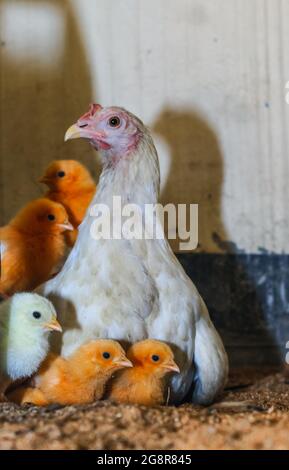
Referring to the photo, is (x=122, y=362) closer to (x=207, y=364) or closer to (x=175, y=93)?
(x=207, y=364)

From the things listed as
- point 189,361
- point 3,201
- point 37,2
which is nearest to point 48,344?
point 189,361

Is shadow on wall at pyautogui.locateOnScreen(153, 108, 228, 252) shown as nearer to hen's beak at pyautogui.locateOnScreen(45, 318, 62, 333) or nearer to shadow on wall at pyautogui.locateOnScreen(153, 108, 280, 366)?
shadow on wall at pyautogui.locateOnScreen(153, 108, 280, 366)

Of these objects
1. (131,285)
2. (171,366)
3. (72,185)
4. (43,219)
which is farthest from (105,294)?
(72,185)

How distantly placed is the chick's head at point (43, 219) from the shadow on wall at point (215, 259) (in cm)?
72

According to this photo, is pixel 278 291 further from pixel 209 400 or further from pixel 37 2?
pixel 37 2

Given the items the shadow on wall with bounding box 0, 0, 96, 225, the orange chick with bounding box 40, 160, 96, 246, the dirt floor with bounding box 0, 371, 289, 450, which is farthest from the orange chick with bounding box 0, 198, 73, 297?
the dirt floor with bounding box 0, 371, 289, 450

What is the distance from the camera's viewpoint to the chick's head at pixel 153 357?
8.02ft

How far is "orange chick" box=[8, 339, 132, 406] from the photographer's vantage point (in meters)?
2.37

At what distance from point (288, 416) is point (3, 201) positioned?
6.72ft

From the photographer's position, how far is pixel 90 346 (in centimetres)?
240

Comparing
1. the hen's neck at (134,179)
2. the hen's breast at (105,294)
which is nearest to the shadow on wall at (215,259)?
the hen's neck at (134,179)

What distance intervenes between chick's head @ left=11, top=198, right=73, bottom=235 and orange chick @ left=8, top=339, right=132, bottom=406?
71cm

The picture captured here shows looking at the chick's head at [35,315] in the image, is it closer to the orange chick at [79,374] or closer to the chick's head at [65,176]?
the orange chick at [79,374]

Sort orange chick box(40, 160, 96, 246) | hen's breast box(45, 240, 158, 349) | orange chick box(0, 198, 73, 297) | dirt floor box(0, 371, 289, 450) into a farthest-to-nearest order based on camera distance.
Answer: orange chick box(40, 160, 96, 246) < orange chick box(0, 198, 73, 297) < hen's breast box(45, 240, 158, 349) < dirt floor box(0, 371, 289, 450)
